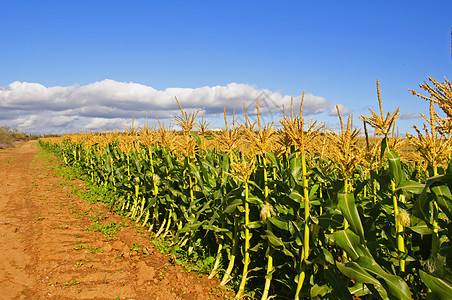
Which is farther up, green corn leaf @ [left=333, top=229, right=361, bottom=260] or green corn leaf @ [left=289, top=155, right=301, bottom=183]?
green corn leaf @ [left=289, top=155, right=301, bottom=183]

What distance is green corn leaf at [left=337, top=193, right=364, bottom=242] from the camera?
250 cm

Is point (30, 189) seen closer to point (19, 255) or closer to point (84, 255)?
point (19, 255)

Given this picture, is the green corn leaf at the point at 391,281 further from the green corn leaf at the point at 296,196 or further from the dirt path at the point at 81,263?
the dirt path at the point at 81,263

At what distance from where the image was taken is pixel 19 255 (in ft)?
18.4

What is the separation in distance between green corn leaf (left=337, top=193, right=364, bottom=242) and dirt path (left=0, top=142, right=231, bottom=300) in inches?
99.6

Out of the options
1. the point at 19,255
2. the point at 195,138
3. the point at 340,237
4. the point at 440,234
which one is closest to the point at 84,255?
the point at 19,255

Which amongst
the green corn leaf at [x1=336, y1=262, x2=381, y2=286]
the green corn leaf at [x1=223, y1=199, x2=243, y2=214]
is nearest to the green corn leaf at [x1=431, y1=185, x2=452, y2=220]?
the green corn leaf at [x1=336, y1=262, x2=381, y2=286]

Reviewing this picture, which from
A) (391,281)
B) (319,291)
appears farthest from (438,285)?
(319,291)

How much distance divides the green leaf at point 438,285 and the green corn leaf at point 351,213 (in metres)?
0.54

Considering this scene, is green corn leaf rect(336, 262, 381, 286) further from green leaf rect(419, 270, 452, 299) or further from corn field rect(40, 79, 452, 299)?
green leaf rect(419, 270, 452, 299)

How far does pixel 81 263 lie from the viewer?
527 cm

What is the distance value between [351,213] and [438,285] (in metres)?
0.81

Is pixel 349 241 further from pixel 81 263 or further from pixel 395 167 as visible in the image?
pixel 81 263

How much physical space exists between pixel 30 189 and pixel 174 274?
9949 millimetres
